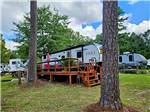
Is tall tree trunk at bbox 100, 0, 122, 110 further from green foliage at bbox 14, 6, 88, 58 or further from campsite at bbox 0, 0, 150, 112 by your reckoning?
green foliage at bbox 14, 6, 88, 58

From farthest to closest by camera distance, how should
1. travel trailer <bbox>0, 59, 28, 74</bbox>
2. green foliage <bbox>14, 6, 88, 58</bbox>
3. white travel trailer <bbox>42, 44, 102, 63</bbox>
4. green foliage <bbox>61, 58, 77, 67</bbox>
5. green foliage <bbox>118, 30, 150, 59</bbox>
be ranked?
green foliage <bbox>118, 30, 150, 59</bbox> → travel trailer <bbox>0, 59, 28, 74</bbox> → green foliage <bbox>14, 6, 88, 58</bbox> → white travel trailer <bbox>42, 44, 102, 63</bbox> → green foliage <bbox>61, 58, 77, 67</bbox>

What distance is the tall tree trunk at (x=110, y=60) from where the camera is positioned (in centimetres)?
666

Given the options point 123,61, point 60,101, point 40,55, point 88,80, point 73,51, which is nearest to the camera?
point 60,101

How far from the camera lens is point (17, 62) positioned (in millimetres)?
33562

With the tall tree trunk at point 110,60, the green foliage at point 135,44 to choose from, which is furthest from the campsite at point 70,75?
the green foliage at point 135,44

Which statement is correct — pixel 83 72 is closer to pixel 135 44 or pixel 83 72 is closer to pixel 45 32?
pixel 45 32

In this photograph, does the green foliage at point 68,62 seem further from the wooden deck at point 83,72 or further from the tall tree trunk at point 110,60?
the tall tree trunk at point 110,60

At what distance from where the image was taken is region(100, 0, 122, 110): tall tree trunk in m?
6.66

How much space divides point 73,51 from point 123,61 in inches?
509

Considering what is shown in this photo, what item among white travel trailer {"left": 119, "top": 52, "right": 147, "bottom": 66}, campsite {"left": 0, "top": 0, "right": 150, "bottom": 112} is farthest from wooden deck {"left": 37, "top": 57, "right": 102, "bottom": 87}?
white travel trailer {"left": 119, "top": 52, "right": 147, "bottom": 66}

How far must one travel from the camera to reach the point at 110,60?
6680mm

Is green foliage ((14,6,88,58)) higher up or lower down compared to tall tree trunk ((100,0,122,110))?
higher up

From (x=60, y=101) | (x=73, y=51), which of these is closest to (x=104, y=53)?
(x=60, y=101)

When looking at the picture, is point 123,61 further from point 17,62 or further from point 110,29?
point 110,29
